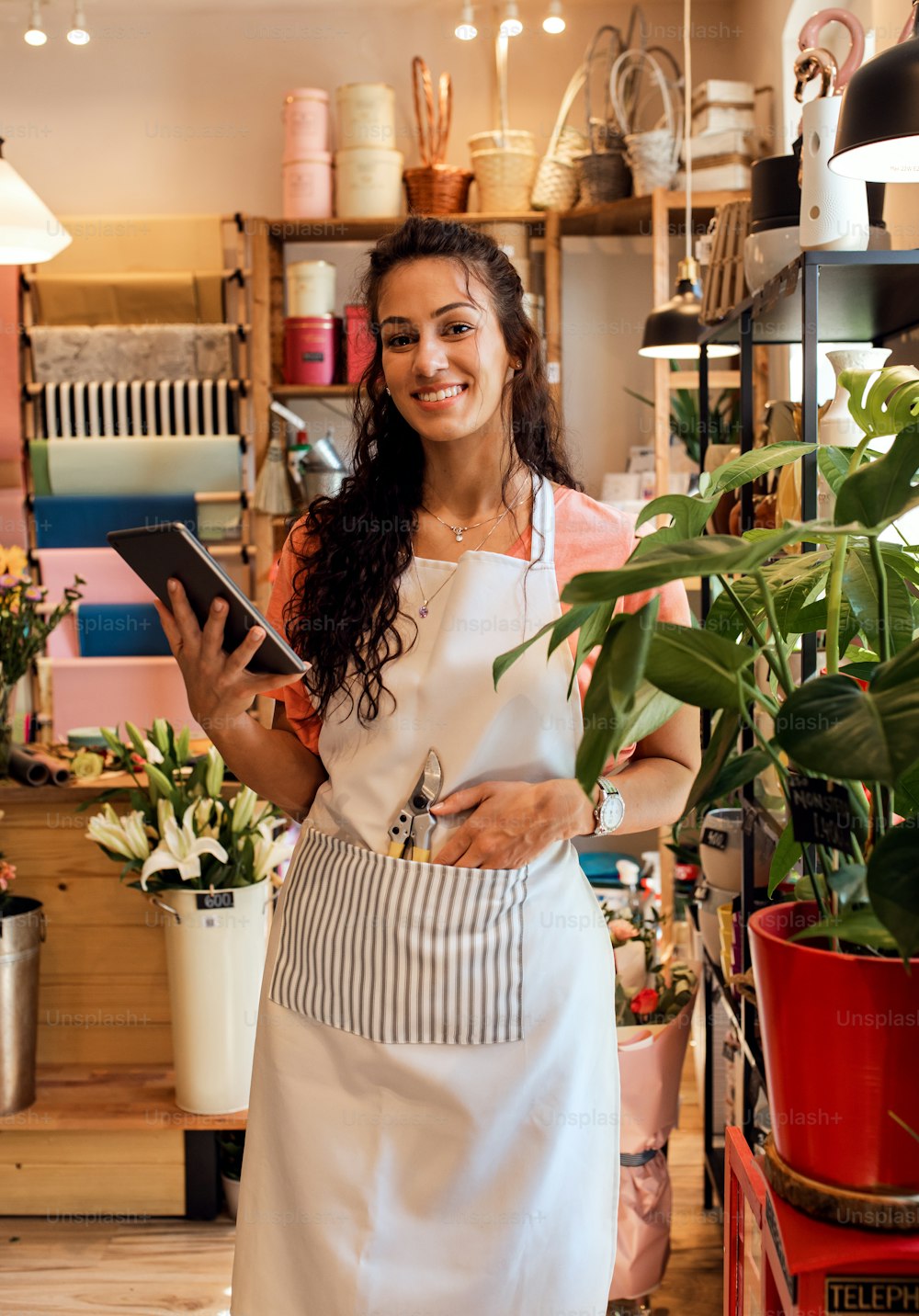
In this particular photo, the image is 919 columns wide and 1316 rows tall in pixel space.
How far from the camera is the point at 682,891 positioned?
3217 millimetres

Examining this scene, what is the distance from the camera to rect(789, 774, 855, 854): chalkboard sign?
85cm

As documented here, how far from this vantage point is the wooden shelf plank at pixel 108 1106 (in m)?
2.66

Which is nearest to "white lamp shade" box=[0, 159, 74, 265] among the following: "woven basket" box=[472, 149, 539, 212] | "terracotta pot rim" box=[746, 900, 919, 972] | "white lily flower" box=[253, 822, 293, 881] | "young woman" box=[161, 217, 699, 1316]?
"white lily flower" box=[253, 822, 293, 881]

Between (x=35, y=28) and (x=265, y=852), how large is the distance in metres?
3.22

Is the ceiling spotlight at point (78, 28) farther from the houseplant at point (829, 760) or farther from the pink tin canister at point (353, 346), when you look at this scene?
the houseplant at point (829, 760)

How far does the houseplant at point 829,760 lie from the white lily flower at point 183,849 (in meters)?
1.69

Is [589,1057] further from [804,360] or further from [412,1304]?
[804,360]

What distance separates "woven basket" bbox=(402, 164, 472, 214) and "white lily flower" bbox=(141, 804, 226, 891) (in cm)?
258

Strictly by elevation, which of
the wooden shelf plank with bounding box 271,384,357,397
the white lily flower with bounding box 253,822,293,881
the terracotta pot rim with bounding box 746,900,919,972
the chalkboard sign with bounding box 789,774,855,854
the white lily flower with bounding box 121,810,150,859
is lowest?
the white lily flower with bounding box 253,822,293,881

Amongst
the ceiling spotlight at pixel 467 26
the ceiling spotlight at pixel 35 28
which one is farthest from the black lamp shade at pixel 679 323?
the ceiling spotlight at pixel 35 28

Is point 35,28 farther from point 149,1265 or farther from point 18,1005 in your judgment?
point 149,1265

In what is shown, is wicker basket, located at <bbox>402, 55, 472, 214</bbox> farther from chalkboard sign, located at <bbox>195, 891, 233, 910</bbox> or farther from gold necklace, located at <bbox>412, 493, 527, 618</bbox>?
gold necklace, located at <bbox>412, 493, 527, 618</bbox>

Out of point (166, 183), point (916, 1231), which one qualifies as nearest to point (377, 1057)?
point (916, 1231)

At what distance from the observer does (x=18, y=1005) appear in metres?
2.64
